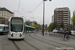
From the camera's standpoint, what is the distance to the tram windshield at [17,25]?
587 inches

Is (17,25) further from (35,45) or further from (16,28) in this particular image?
(35,45)

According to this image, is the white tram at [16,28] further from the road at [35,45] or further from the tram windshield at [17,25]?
the road at [35,45]

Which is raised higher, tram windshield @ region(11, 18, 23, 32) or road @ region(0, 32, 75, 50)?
tram windshield @ region(11, 18, 23, 32)

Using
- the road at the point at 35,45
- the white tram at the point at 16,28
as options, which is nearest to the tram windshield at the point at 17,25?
the white tram at the point at 16,28

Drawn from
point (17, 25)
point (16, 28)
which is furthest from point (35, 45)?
point (17, 25)

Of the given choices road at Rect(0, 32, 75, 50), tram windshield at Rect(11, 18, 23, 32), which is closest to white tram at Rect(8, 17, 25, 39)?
tram windshield at Rect(11, 18, 23, 32)

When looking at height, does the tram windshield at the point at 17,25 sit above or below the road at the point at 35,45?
above

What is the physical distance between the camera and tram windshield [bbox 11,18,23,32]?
14.9 m

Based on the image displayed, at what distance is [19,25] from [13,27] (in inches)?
34.9

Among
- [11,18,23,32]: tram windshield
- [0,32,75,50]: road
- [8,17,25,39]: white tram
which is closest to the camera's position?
[0,32,75,50]: road

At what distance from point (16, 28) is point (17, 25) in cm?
47

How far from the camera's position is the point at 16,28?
14984mm

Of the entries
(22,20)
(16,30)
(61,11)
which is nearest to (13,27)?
(16,30)

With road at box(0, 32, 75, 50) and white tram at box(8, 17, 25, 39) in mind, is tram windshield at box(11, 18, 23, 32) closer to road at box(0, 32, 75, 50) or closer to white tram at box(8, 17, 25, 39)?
white tram at box(8, 17, 25, 39)
